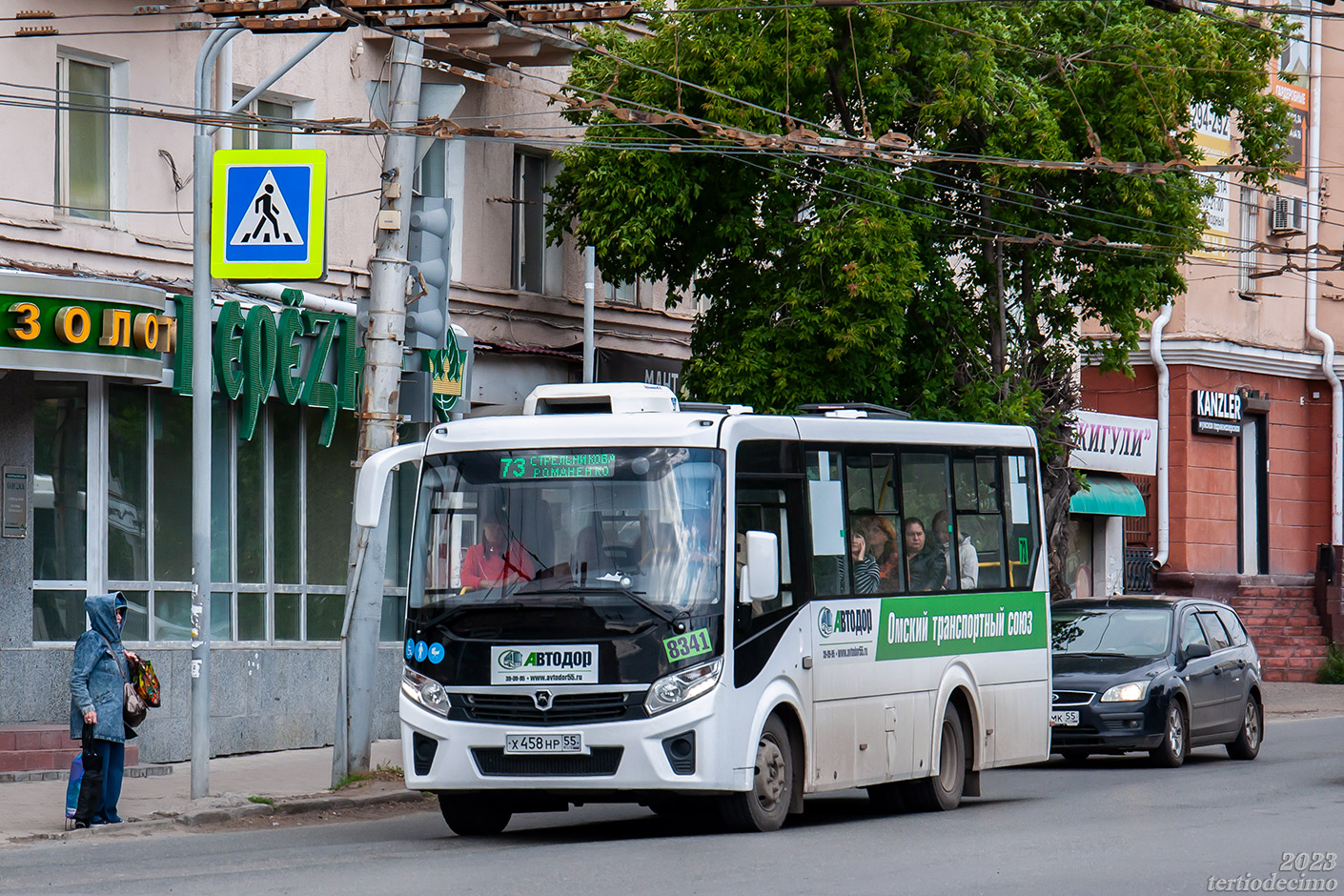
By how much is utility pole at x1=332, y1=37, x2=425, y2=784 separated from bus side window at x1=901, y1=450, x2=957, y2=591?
4.17m

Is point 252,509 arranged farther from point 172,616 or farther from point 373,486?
point 373,486

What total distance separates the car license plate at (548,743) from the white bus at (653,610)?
13mm

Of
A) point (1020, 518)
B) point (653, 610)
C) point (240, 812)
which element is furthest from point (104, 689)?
point (1020, 518)

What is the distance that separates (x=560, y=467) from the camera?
12336 mm

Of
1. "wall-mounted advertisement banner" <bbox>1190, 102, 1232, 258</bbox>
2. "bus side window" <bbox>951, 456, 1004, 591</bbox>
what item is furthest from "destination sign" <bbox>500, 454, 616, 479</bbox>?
"wall-mounted advertisement banner" <bbox>1190, 102, 1232, 258</bbox>

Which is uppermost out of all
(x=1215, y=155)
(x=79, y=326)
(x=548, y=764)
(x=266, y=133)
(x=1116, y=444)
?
(x=1215, y=155)

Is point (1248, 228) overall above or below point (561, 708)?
above

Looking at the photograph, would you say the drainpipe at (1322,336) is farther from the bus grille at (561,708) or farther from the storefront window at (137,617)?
the bus grille at (561,708)

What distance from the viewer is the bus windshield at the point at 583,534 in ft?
39.4

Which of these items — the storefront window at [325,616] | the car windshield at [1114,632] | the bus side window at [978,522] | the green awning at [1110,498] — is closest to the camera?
the bus side window at [978,522]

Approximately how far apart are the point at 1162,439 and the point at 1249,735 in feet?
56.5

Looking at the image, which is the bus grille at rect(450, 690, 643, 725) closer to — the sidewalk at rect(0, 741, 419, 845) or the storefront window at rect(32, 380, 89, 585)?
the sidewalk at rect(0, 741, 419, 845)

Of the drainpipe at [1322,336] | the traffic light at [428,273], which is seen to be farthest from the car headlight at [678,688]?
the drainpipe at [1322,336]

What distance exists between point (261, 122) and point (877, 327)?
7.44 m
